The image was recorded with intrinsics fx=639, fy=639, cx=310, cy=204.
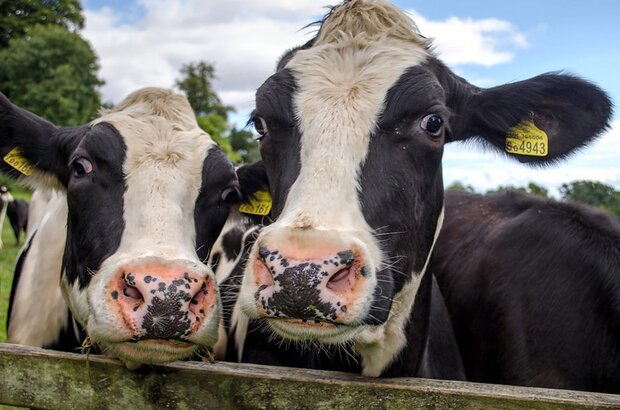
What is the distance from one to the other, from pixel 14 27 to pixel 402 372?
5746cm

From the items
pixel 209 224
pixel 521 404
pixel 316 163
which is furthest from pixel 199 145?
pixel 521 404

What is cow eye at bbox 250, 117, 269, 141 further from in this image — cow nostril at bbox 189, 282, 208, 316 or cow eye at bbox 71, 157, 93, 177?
cow eye at bbox 71, 157, 93, 177

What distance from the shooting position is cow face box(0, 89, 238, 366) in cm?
256

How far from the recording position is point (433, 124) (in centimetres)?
283

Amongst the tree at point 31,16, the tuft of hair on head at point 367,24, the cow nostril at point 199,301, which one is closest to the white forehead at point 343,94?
the tuft of hair on head at point 367,24

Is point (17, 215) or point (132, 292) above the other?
point (17, 215)

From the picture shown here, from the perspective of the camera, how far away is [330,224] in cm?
222

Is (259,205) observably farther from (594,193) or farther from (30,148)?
(594,193)

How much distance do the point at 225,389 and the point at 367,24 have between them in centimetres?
193

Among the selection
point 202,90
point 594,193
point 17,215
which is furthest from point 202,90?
point 594,193

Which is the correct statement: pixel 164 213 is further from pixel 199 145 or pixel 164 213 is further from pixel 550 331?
pixel 550 331

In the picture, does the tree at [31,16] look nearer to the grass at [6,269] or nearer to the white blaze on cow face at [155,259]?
the grass at [6,269]

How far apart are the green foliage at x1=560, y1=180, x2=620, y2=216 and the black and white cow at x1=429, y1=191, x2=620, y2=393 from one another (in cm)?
279

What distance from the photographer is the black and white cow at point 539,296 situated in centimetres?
364
